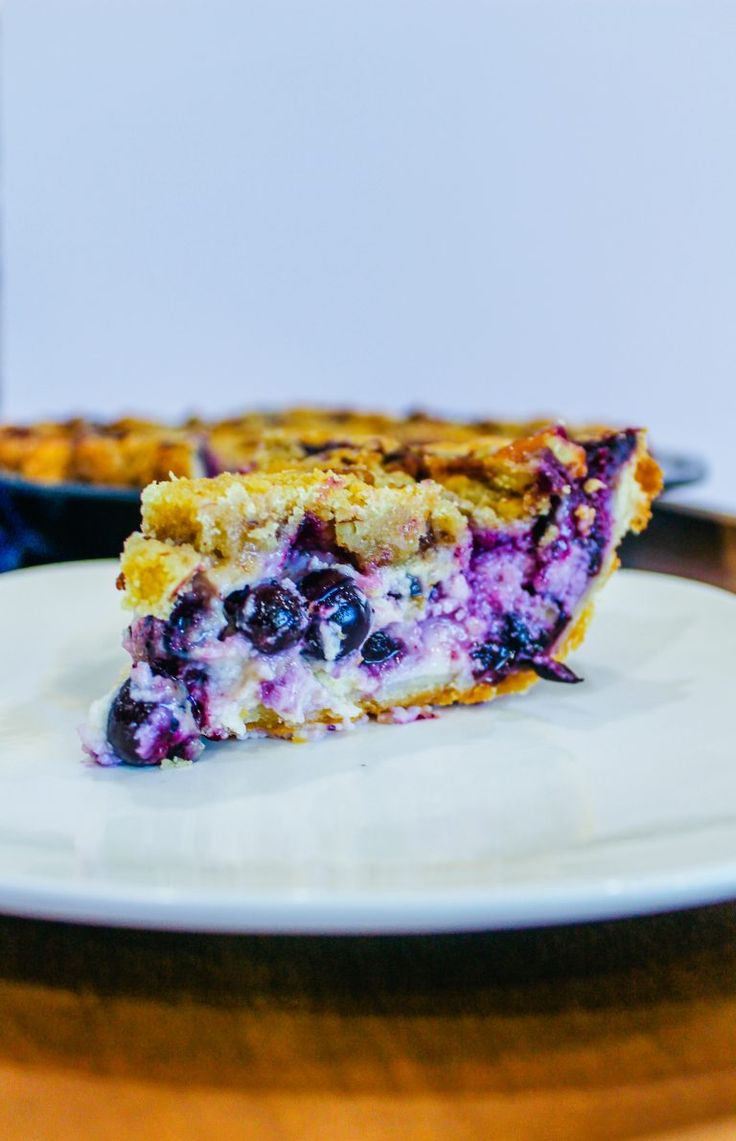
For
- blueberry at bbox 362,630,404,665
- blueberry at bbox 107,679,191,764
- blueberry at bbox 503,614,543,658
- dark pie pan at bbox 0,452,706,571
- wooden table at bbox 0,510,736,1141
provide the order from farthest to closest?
1. dark pie pan at bbox 0,452,706,571
2. blueberry at bbox 503,614,543,658
3. blueberry at bbox 362,630,404,665
4. blueberry at bbox 107,679,191,764
5. wooden table at bbox 0,510,736,1141

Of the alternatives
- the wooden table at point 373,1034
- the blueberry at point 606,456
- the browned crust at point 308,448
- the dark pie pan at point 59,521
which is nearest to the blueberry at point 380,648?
the browned crust at point 308,448

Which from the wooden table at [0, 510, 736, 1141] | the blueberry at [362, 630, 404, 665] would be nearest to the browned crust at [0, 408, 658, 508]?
the blueberry at [362, 630, 404, 665]

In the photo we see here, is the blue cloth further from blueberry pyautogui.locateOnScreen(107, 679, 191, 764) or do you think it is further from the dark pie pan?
blueberry pyautogui.locateOnScreen(107, 679, 191, 764)

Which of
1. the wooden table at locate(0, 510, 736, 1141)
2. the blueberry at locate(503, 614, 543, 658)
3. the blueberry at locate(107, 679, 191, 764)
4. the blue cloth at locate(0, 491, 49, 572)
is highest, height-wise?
the blueberry at locate(503, 614, 543, 658)

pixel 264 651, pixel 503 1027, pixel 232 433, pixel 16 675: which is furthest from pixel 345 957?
pixel 232 433

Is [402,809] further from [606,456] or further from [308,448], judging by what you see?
[308,448]

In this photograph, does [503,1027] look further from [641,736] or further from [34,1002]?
[641,736]
